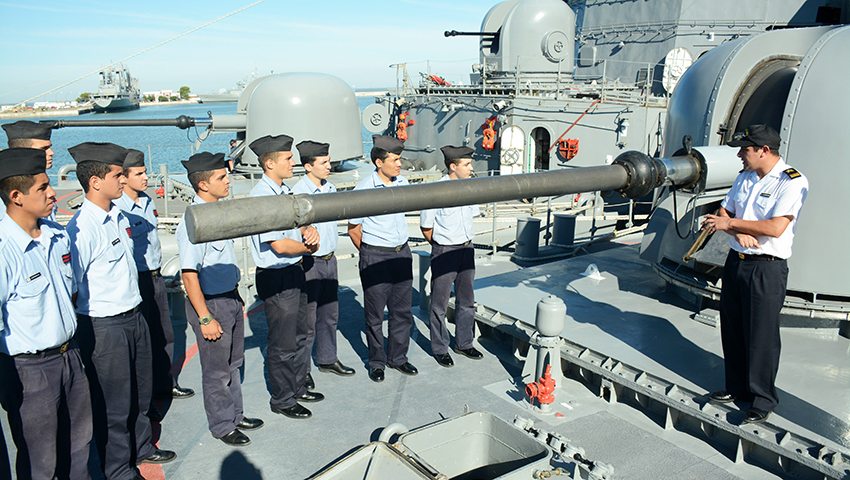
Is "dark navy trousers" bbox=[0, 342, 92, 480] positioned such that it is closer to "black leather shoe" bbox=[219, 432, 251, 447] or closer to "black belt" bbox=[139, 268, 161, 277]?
"black leather shoe" bbox=[219, 432, 251, 447]

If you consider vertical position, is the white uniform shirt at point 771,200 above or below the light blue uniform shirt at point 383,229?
above

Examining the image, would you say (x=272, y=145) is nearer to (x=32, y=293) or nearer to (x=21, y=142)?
(x=32, y=293)

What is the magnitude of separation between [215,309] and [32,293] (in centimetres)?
110

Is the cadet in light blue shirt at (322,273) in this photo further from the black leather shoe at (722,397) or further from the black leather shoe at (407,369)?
the black leather shoe at (722,397)

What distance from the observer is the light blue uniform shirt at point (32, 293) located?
2424mm

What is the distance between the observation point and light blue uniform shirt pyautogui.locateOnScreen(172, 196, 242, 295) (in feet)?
10.8

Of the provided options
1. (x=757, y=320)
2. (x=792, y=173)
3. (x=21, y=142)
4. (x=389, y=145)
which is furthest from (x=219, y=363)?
(x=792, y=173)

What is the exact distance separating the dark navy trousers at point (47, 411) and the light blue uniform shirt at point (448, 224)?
8.61 ft

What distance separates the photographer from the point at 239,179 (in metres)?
11.3

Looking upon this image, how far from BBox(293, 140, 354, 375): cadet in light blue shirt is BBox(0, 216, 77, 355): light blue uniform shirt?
1.69 m

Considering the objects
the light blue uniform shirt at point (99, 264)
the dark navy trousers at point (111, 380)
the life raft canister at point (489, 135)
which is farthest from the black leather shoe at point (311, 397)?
the life raft canister at point (489, 135)

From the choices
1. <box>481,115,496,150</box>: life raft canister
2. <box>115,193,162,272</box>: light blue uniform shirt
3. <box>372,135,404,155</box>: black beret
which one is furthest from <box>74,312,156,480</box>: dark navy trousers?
<box>481,115,496,150</box>: life raft canister

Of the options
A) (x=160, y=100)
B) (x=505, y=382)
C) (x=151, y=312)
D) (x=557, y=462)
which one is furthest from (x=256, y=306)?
(x=160, y=100)

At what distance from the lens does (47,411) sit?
2533 mm
